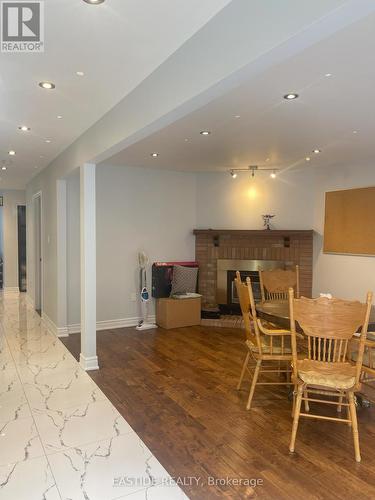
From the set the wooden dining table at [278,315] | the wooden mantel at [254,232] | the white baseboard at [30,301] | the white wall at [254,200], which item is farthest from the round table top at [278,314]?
the white baseboard at [30,301]

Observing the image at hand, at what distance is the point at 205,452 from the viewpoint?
247 centimetres

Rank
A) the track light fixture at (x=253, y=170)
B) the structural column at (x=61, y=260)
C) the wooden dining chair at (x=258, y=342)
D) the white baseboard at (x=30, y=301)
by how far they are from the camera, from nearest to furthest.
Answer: the wooden dining chair at (x=258, y=342) < the structural column at (x=61, y=260) < the track light fixture at (x=253, y=170) < the white baseboard at (x=30, y=301)

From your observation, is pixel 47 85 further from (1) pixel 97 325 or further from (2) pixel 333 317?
(1) pixel 97 325

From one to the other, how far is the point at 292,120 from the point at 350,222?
246 centimetres

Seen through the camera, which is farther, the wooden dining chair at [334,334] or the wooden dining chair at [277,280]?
the wooden dining chair at [277,280]

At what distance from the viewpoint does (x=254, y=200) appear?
20.3 feet

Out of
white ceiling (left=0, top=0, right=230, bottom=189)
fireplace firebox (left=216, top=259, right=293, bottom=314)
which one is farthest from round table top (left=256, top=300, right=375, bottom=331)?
fireplace firebox (left=216, top=259, right=293, bottom=314)

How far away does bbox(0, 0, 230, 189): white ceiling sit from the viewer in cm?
188

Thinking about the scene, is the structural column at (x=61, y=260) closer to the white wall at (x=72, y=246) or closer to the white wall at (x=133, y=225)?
the white wall at (x=72, y=246)

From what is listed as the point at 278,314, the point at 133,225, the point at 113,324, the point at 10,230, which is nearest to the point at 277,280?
the point at 278,314

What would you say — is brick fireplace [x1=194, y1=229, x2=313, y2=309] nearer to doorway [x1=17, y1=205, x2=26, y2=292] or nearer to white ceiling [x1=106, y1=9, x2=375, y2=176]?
white ceiling [x1=106, y1=9, x2=375, y2=176]

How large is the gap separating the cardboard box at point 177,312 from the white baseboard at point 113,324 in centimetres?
32

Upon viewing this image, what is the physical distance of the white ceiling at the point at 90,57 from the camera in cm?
188

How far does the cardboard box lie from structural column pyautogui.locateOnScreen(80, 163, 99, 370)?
179 centimetres
